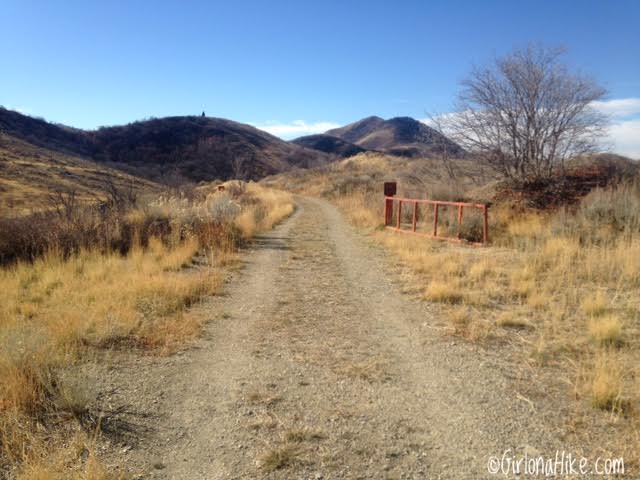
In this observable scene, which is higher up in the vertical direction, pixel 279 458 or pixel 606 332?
pixel 606 332

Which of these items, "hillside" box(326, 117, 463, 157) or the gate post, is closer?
the gate post

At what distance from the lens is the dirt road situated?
10.3 ft

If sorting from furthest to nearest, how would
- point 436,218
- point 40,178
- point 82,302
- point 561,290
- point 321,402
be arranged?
1. point 40,178
2. point 436,218
3. point 561,290
4. point 82,302
5. point 321,402

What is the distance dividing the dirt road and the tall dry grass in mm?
385

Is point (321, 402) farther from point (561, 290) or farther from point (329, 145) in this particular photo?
point (329, 145)

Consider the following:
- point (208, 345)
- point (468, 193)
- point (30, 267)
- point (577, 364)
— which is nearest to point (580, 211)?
point (468, 193)

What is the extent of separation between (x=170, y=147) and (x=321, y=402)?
310 feet

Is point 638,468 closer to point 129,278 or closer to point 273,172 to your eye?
point 129,278

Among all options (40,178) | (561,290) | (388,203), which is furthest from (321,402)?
(40,178)

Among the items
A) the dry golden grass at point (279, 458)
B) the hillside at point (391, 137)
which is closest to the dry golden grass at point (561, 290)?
the dry golden grass at point (279, 458)

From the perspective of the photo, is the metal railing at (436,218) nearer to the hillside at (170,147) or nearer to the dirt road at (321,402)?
the dirt road at (321,402)

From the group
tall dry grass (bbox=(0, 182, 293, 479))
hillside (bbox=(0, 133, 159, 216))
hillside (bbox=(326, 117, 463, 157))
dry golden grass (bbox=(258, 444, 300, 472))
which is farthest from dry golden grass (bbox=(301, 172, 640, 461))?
hillside (bbox=(326, 117, 463, 157))

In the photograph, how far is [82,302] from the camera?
259 inches

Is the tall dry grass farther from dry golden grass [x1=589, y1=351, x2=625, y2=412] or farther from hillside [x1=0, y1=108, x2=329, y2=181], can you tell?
hillside [x1=0, y1=108, x2=329, y2=181]
